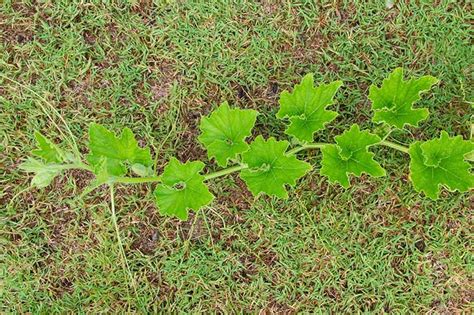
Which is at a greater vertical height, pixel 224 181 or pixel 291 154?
pixel 291 154

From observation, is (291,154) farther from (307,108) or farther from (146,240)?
(146,240)

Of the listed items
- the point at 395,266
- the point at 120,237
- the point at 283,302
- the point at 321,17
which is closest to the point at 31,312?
the point at 120,237

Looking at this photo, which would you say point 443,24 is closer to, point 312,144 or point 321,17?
point 321,17

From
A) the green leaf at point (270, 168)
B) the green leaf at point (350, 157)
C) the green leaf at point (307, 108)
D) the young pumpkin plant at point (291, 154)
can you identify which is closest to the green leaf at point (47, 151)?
the young pumpkin plant at point (291, 154)

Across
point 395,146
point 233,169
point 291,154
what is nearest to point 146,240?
point 233,169

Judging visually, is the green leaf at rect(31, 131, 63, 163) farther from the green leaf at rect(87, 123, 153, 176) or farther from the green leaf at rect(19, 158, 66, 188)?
the green leaf at rect(87, 123, 153, 176)

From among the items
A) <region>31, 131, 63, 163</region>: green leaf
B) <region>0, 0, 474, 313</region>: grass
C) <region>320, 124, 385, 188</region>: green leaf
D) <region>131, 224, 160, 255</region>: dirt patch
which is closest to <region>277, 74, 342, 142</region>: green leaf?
<region>320, 124, 385, 188</region>: green leaf

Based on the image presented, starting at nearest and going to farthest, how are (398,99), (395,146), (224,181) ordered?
(398,99)
(395,146)
(224,181)
